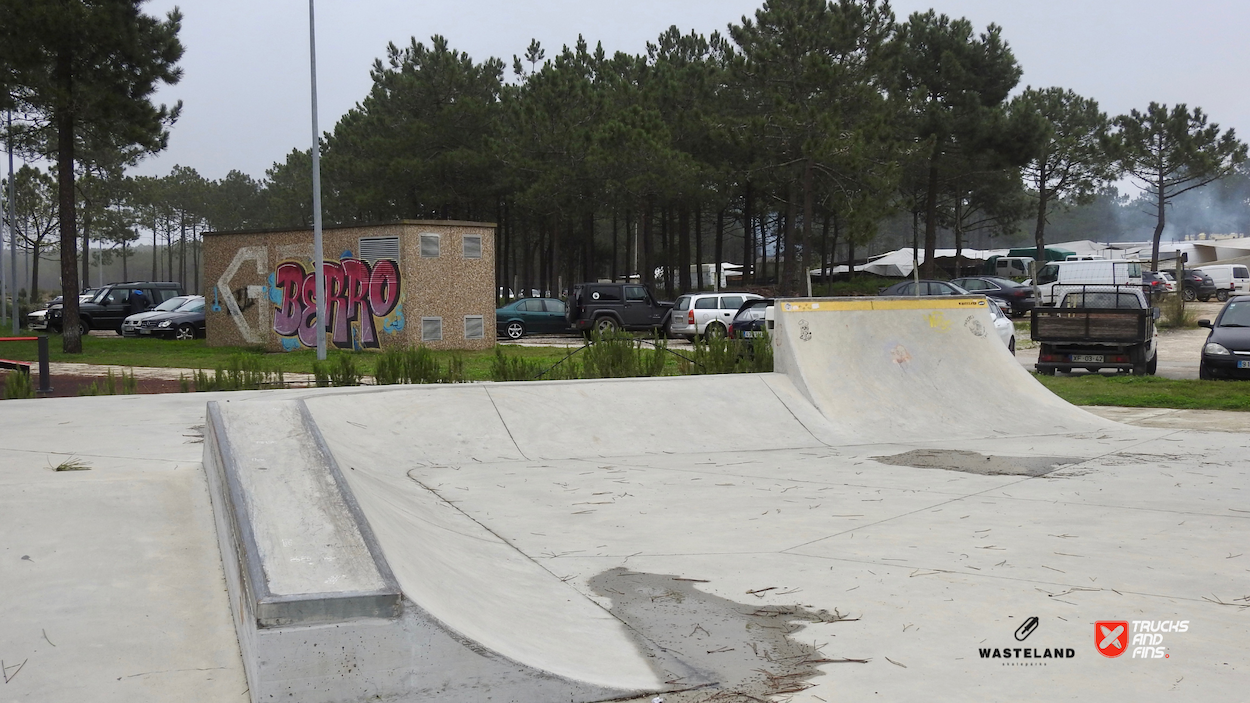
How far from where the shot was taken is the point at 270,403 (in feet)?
22.4

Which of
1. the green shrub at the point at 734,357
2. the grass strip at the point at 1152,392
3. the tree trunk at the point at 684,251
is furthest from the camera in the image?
the tree trunk at the point at 684,251

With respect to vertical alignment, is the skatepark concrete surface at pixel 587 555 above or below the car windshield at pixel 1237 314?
below

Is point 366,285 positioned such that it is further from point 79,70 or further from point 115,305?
point 115,305

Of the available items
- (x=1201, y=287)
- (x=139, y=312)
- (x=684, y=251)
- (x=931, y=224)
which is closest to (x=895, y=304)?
(x=139, y=312)

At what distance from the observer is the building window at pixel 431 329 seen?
24.1 m

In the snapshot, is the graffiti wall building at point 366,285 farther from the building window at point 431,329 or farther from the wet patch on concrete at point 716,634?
the wet patch on concrete at point 716,634

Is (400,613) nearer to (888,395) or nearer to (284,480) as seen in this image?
(284,480)

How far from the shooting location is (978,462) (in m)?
8.82

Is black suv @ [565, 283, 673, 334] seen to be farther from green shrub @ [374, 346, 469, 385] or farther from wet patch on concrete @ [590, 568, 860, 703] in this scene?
wet patch on concrete @ [590, 568, 860, 703]

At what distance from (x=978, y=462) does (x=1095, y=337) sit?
10774 millimetres

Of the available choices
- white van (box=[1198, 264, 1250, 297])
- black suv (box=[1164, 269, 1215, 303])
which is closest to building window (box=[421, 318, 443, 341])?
black suv (box=[1164, 269, 1215, 303])

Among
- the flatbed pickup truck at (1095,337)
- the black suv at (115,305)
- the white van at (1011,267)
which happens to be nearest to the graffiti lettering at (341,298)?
the black suv at (115,305)

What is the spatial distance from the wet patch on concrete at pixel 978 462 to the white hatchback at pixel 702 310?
1897cm

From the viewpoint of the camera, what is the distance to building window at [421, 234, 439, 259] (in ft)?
79.5
